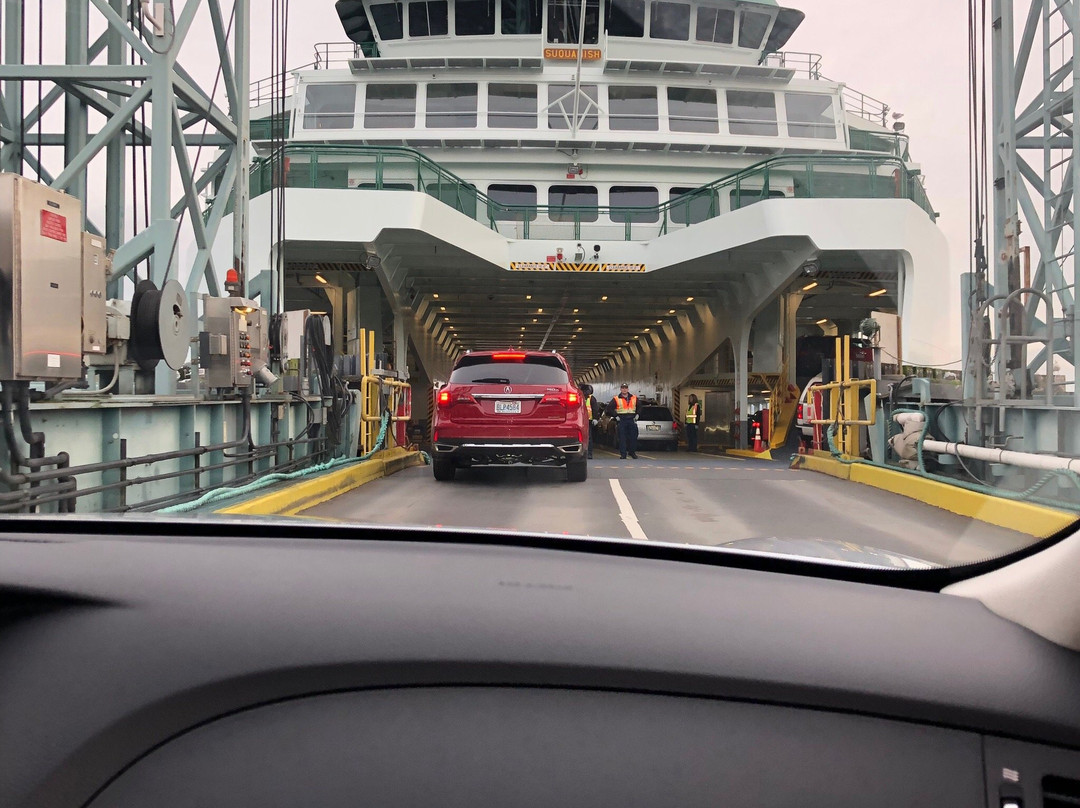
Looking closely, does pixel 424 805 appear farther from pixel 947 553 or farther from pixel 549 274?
pixel 549 274

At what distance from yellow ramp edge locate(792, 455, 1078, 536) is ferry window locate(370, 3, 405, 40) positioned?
21118mm

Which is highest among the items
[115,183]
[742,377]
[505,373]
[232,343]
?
[115,183]

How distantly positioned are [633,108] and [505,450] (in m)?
17.5

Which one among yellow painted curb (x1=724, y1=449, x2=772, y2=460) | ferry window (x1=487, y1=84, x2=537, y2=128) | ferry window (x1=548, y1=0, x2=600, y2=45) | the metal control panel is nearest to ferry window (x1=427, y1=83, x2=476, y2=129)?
ferry window (x1=487, y1=84, x2=537, y2=128)

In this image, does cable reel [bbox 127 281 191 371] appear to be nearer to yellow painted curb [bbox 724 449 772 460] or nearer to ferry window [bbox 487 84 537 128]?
yellow painted curb [bbox 724 449 772 460]

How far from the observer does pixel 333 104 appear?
2503 cm

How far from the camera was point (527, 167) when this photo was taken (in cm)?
2475

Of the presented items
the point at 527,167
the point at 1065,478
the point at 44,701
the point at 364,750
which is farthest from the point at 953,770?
the point at 527,167

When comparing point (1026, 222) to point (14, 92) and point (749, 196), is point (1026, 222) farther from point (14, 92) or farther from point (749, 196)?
point (749, 196)

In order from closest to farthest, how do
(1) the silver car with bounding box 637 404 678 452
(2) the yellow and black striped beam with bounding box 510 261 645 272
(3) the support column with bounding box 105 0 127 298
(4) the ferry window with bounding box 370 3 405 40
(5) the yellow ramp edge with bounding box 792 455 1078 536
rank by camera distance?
1. (5) the yellow ramp edge with bounding box 792 455 1078 536
2. (3) the support column with bounding box 105 0 127 298
3. (2) the yellow and black striped beam with bounding box 510 261 645 272
4. (1) the silver car with bounding box 637 404 678 452
5. (4) the ferry window with bounding box 370 3 405 40

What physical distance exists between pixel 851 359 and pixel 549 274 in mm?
10338

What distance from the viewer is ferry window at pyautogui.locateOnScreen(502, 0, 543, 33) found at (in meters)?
26.4

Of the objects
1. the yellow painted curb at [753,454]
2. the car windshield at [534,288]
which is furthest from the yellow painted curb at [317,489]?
the yellow painted curb at [753,454]

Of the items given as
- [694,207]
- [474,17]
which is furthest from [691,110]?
[474,17]
